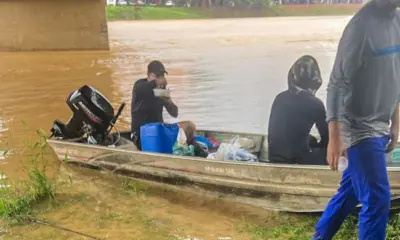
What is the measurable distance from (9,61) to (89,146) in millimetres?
14896

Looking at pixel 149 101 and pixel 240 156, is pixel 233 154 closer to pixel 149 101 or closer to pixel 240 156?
pixel 240 156

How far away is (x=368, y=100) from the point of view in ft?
9.98

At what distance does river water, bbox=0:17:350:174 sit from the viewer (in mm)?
10648

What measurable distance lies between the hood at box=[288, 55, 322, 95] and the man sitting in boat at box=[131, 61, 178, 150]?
2.03 meters

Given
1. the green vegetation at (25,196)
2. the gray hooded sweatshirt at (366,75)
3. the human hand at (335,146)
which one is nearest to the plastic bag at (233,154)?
the green vegetation at (25,196)

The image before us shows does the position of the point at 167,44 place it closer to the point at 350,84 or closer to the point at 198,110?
the point at 198,110

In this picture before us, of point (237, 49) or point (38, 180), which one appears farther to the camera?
point (237, 49)

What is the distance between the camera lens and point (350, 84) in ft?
9.94

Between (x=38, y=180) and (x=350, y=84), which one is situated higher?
(x=350, y=84)

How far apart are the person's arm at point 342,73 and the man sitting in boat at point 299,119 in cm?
169

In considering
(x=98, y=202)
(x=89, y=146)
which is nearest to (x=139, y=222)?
(x=98, y=202)

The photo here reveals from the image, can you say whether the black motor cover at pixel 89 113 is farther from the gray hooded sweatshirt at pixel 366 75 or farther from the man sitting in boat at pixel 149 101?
the gray hooded sweatshirt at pixel 366 75

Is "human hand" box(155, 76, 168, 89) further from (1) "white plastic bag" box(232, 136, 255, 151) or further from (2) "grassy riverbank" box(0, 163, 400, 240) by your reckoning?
(2) "grassy riverbank" box(0, 163, 400, 240)

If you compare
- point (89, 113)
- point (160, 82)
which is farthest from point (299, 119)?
point (89, 113)
